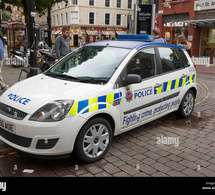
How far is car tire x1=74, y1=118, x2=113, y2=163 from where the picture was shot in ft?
10.9

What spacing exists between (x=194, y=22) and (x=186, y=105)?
17.1 metres

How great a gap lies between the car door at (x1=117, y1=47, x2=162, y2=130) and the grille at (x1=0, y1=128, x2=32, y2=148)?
143 cm

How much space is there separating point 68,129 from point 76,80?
926 millimetres

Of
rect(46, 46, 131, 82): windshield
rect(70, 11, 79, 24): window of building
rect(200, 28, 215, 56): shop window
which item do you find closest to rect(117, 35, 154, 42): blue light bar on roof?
rect(46, 46, 131, 82): windshield

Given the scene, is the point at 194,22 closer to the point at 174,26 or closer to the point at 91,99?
the point at 174,26

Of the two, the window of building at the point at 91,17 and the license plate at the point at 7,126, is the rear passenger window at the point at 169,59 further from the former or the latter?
the window of building at the point at 91,17

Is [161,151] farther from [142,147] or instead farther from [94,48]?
[94,48]

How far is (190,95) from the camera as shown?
5477mm

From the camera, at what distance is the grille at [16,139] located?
3.16 metres

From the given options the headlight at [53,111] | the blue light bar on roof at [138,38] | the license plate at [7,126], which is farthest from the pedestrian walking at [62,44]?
the headlight at [53,111]

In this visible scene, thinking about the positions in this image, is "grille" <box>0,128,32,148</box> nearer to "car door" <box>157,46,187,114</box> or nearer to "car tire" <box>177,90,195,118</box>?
"car door" <box>157,46,187,114</box>

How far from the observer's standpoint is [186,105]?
213 inches

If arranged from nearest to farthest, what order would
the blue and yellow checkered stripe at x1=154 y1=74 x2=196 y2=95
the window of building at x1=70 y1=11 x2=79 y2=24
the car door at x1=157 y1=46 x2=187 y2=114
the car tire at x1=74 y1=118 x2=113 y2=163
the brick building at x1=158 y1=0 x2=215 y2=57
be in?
the car tire at x1=74 y1=118 x2=113 y2=163 < the blue and yellow checkered stripe at x1=154 y1=74 x2=196 y2=95 < the car door at x1=157 y1=46 x2=187 y2=114 < the brick building at x1=158 y1=0 x2=215 y2=57 < the window of building at x1=70 y1=11 x2=79 y2=24
